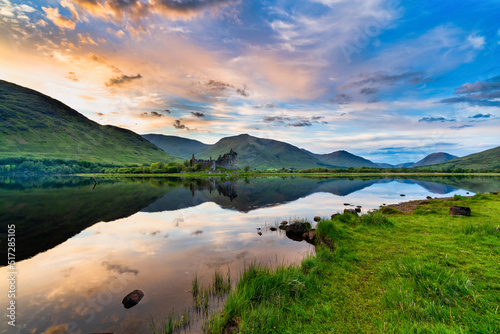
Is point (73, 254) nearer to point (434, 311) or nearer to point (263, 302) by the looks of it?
point (263, 302)

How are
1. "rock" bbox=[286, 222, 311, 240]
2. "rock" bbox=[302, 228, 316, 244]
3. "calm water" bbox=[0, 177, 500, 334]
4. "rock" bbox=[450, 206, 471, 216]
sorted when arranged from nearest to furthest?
1. "calm water" bbox=[0, 177, 500, 334]
2. "rock" bbox=[302, 228, 316, 244]
3. "rock" bbox=[286, 222, 311, 240]
4. "rock" bbox=[450, 206, 471, 216]

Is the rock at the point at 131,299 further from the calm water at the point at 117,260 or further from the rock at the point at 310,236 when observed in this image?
the rock at the point at 310,236

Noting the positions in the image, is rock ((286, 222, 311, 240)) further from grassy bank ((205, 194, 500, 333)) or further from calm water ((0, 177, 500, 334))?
grassy bank ((205, 194, 500, 333))

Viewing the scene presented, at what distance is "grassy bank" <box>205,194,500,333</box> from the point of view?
Result: 23.7ft

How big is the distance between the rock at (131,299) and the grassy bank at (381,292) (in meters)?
4.62

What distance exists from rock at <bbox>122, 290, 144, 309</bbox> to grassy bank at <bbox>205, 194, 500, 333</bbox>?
4619mm

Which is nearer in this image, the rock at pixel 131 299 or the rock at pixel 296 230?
the rock at pixel 131 299

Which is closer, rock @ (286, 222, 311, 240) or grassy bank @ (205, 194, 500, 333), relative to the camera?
grassy bank @ (205, 194, 500, 333)

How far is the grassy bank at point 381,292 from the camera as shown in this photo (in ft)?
23.7

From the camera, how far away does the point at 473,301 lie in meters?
7.71

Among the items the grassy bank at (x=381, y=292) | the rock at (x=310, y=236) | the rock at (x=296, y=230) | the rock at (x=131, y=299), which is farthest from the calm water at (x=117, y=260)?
the grassy bank at (x=381, y=292)

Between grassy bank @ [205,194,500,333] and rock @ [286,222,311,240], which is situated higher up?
grassy bank @ [205,194,500,333]

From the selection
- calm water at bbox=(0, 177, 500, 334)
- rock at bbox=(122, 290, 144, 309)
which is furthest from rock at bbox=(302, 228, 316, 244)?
rock at bbox=(122, 290, 144, 309)

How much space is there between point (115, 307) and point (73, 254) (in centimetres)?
1049
